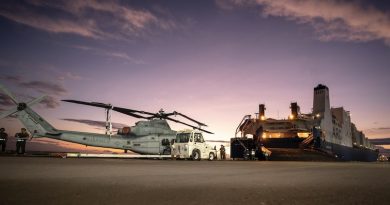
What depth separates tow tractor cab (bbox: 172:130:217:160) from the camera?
69.5ft

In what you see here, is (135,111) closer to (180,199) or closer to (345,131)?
(180,199)

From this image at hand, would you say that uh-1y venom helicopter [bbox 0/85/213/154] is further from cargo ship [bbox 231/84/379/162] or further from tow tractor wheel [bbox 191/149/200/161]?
cargo ship [bbox 231/84/379/162]

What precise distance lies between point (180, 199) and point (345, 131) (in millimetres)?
52023

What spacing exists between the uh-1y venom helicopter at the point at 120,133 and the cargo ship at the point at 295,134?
8.95m

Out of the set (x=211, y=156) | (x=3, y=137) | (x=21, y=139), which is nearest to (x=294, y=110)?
(x=211, y=156)

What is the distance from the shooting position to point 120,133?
2302 cm

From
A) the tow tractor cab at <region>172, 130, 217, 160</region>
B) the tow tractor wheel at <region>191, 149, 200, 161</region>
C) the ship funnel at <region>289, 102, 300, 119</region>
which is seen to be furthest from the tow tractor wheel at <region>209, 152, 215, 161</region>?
the ship funnel at <region>289, 102, 300, 119</region>

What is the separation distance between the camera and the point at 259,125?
3616 cm

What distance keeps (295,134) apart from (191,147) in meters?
16.4

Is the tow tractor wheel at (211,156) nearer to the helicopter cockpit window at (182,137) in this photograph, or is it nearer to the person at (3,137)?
the helicopter cockpit window at (182,137)

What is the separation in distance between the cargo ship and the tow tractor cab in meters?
6.94

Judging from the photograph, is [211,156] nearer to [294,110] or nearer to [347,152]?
[294,110]

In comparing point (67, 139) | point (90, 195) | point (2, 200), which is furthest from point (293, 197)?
point (67, 139)

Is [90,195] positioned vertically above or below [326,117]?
below
